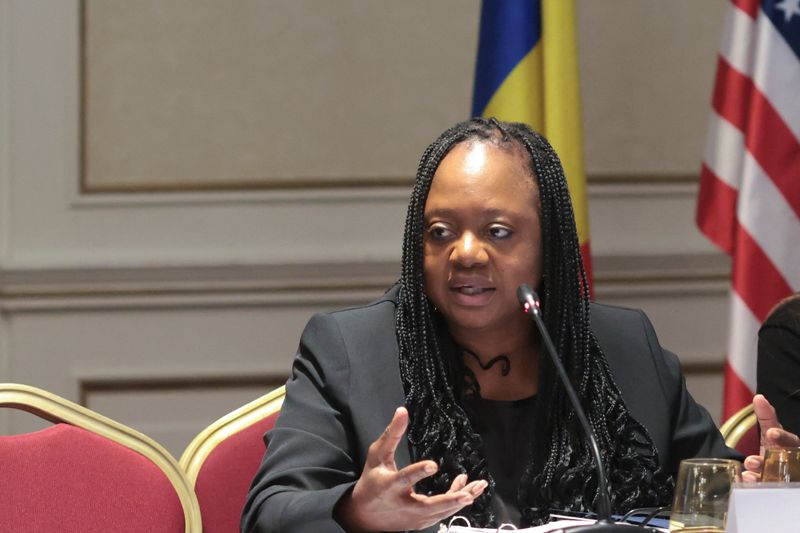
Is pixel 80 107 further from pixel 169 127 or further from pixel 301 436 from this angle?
pixel 301 436

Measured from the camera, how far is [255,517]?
172 cm

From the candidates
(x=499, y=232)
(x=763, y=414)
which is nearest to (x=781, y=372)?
(x=763, y=414)

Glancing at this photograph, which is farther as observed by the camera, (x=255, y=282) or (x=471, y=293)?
(x=255, y=282)

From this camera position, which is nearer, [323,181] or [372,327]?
[372,327]

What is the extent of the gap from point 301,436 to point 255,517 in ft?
0.44

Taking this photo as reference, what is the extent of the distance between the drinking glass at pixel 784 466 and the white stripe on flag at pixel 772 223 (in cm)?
180

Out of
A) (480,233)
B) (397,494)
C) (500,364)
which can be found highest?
(480,233)

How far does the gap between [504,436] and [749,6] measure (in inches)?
73.1

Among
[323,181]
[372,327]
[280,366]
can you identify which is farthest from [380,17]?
[372,327]

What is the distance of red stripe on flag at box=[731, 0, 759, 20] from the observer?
3.27 m

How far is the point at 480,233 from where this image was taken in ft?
6.04

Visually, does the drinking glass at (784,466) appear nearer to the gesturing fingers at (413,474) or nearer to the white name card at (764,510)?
the white name card at (764,510)

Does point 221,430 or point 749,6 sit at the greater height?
point 749,6

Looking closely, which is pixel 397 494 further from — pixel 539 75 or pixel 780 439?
pixel 539 75
